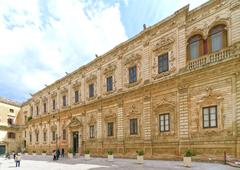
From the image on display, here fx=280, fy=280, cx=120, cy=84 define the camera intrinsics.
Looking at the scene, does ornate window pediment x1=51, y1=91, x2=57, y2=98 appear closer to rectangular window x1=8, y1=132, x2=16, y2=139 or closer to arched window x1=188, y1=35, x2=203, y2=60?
rectangular window x1=8, y1=132, x2=16, y2=139

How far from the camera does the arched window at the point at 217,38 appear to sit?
17970mm

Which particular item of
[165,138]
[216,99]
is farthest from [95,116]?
[216,99]

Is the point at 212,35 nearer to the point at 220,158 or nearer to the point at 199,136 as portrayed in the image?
the point at 199,136

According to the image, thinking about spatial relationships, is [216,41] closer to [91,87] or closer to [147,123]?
[147,123]

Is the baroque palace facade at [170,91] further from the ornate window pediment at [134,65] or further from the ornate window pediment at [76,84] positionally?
the ornate window pediment at [76,84]

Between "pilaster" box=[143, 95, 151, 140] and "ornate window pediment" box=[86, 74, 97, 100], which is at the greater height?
"ornate window pediment" box=[86, 74, 97, 100]

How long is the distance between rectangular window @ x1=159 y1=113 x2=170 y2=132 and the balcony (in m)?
4.23

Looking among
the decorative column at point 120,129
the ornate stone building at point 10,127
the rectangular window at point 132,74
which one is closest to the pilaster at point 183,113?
the rectangular window at point 132,74

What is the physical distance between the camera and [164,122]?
2159 centimetres

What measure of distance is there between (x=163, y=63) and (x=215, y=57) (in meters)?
5.14

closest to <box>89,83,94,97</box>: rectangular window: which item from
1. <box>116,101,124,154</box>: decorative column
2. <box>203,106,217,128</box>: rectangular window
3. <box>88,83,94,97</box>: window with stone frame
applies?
<box>88,83,94,97</box>: window with stone frame

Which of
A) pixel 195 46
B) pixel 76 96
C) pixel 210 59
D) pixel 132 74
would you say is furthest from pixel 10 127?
pixel 210 59

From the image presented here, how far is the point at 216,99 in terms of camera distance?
17.6 metres

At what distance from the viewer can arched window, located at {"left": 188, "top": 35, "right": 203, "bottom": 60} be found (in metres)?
19.5
